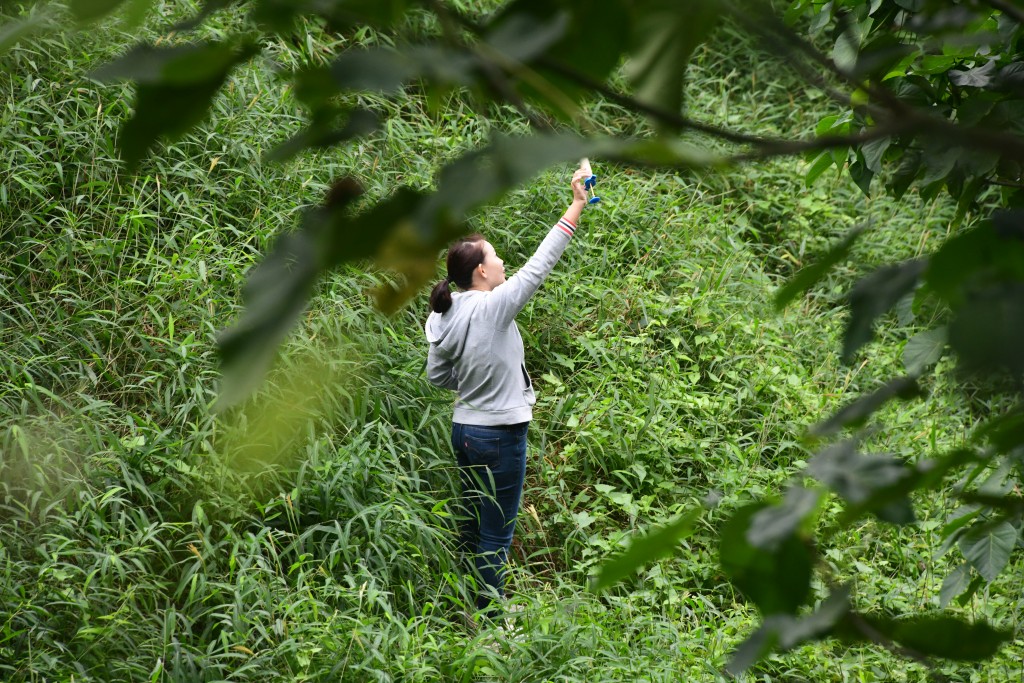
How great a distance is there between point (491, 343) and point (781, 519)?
9.75 feet

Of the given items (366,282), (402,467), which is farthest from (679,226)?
(402,467)

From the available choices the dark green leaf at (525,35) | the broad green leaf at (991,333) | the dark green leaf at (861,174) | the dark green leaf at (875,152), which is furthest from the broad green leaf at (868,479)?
the dark green leaf at (861,174)

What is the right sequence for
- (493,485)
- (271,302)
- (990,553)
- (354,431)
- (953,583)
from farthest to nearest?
1. (354,431)
2. (493,485)
3. (990,553)
4. (953,583)
5. (271,302)

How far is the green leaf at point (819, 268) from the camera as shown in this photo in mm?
544

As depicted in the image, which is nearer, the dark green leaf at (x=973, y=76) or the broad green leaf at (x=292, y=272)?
the broad green leaf at (x=292, y=272)

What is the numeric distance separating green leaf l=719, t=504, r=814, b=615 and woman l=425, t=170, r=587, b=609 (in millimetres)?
2897

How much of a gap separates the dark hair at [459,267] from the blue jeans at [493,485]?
19.0 inches

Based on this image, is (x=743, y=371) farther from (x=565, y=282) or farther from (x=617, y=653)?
(x=617, y=653)

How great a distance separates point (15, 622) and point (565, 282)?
2934mm

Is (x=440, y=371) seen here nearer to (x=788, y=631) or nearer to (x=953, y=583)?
(x=953, y=583)

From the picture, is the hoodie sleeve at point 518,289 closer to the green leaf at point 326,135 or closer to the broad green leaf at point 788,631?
the broad green leaf at point 788,631

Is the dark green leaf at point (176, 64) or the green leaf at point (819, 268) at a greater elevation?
the dark green leaf at point (176, 64)

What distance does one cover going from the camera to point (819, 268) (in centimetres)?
54

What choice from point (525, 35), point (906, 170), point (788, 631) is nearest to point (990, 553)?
point (906, 170)
